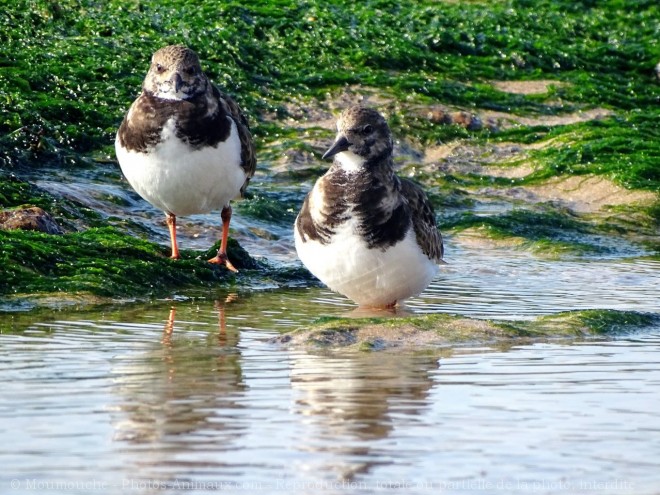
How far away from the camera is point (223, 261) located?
8.48 m

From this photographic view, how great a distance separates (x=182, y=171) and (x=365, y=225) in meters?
1.71

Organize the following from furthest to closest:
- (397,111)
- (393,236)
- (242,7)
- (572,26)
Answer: (572,26), (242,7), (397,111), (393,236)

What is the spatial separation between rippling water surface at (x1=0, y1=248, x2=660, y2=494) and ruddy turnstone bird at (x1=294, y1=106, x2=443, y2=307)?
0.43 metres

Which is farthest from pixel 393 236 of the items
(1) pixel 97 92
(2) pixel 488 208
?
(1) pixel 97 92

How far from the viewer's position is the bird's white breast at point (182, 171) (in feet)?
26.3

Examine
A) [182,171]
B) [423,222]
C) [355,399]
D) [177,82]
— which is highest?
[177,82]

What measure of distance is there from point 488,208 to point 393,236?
165 inches

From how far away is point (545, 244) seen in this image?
989 cm

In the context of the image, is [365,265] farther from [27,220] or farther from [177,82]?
[27,220]

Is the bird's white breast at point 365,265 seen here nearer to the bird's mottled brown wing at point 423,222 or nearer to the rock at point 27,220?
the bird's mottled brown wing at point 423,222

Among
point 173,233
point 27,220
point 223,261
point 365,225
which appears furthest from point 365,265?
point 27,220

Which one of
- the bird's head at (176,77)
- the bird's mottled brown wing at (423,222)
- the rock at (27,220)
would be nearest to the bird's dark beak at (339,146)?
the bird's mottled brown wing at (423,222)

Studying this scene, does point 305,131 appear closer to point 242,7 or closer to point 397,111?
point 397,111

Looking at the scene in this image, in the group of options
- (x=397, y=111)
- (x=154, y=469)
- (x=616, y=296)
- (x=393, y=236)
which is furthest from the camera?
(x=397, y=111)
